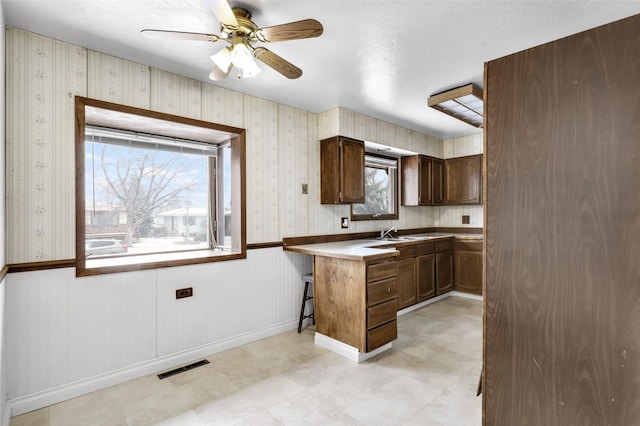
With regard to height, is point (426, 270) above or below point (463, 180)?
below

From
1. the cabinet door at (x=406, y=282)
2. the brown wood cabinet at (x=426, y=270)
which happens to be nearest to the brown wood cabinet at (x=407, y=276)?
the cabinet door at (x=406, y=282)

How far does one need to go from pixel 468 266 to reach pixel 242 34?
418 centimetres

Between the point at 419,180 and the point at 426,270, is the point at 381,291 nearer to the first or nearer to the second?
the point at 426,270

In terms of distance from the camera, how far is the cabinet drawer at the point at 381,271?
2636 mm

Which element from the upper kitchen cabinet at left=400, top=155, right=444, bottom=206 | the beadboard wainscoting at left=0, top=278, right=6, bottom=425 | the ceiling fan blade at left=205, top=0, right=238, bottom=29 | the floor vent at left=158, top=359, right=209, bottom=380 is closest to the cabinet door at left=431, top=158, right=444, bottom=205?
the upper kitchen cabinet at left=400, top=155, right=444, bottom=206

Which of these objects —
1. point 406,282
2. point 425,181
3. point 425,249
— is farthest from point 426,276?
point 425,181

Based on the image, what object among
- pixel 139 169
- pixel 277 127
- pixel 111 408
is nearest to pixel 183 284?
pixel 111 408

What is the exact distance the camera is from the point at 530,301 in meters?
1.19

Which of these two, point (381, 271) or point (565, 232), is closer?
point (565, 232)

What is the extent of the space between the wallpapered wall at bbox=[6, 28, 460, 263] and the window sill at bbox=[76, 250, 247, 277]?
0.70ft

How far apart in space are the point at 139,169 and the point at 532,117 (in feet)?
9.79

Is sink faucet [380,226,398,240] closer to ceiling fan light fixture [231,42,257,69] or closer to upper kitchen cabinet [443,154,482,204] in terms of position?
upper kitchen cabinet [443,154,482,204]

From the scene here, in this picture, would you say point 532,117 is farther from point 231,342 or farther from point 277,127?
point 231,342

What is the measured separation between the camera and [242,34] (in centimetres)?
183
